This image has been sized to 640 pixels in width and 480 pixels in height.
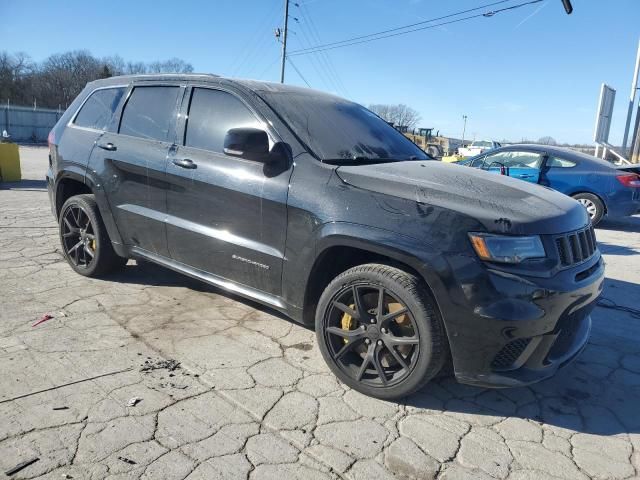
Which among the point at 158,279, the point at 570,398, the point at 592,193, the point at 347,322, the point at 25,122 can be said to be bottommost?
the point at 570,398

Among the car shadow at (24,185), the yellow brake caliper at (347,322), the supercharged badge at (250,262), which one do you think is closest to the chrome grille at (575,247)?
the yellow brake caliper at (347,322)

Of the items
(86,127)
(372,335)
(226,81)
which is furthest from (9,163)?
(372,335)

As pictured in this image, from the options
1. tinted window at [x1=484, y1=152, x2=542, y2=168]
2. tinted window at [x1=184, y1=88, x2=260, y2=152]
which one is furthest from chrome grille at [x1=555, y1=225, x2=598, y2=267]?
tinted window at [x1=484, y1=152, x2=542, y2=168]

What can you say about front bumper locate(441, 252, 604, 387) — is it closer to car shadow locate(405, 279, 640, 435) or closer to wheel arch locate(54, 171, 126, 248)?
car shadow locate(405, 279, 640, 435)

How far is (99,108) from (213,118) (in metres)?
1.62

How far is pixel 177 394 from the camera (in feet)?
8.92

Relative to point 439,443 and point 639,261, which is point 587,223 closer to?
point 439,443

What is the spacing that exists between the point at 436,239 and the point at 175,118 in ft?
7.74

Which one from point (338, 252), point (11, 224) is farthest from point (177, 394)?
point (11, 224)

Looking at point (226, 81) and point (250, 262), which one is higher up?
point (226, 81)

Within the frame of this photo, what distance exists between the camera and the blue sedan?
29.2 ft

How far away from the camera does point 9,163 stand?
11.4 meters

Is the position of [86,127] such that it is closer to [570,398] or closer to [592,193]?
[570,398]

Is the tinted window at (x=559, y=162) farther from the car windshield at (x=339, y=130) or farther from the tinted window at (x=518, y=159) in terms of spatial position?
the car windshield at (x=339, y=130)
